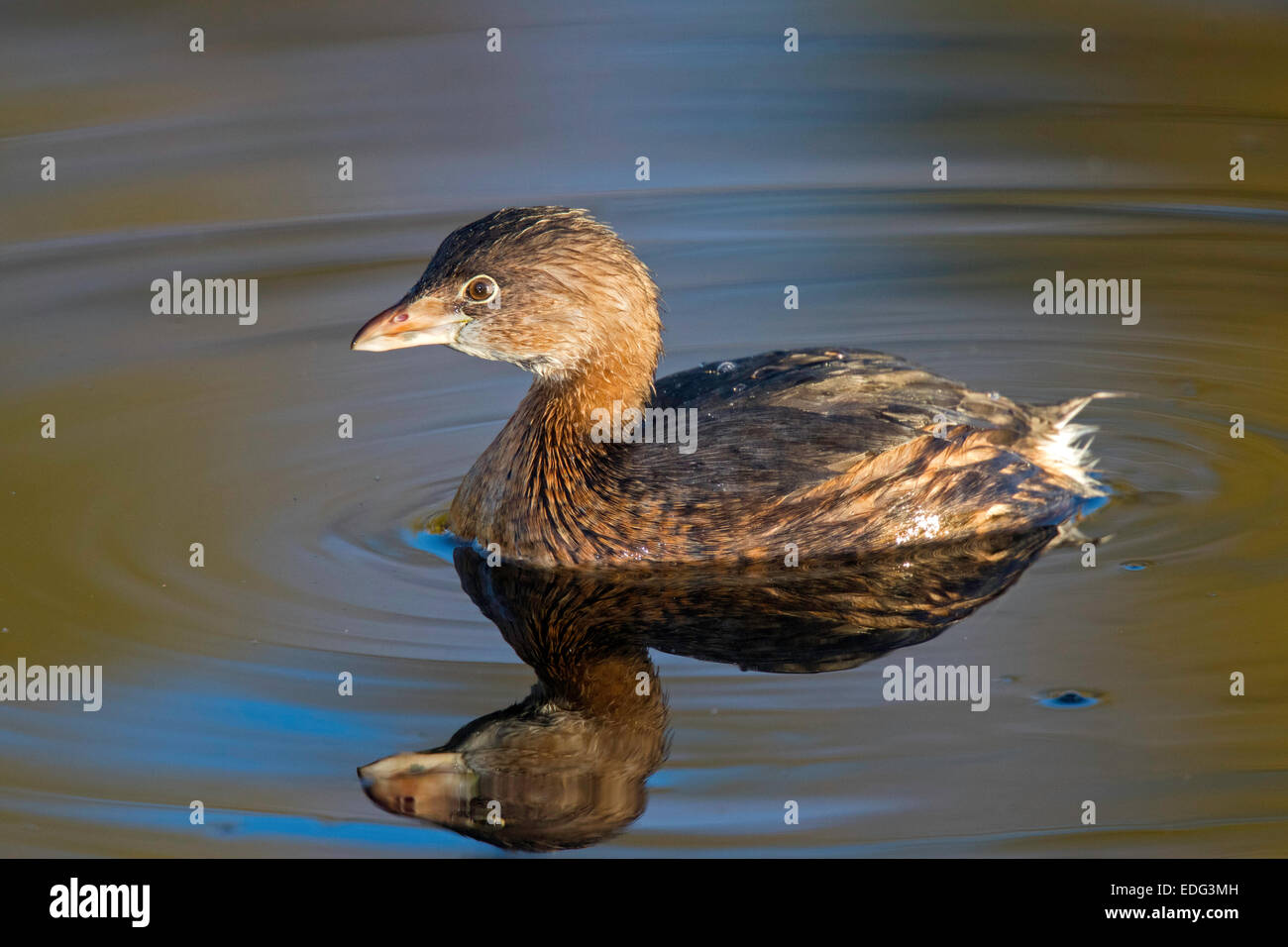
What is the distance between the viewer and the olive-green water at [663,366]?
570 centimetres

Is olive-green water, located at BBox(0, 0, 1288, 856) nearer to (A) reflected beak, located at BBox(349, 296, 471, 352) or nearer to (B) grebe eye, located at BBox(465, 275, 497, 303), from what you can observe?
(A) reflected beak, located at BBox(349, 296, 471, 352)

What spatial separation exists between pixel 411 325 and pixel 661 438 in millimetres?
1147

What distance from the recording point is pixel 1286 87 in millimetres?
12500

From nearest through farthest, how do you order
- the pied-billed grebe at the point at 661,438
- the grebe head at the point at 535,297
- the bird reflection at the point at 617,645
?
1. the bird reflection at the point at 617,645
2. the pied-billed grebe at the point at 661,438
3. the grebe head at the point at 535,297

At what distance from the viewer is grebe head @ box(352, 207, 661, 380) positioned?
736 cm

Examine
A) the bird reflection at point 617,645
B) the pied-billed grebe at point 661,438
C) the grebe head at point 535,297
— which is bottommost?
the bird reflection at point 617,645

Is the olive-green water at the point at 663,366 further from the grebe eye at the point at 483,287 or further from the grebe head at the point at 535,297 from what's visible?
the grebe eye at the point at 483,287

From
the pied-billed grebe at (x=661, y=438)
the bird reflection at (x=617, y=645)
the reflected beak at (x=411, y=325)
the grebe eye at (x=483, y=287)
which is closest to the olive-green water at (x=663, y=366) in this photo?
the bird reflection at (x=617, y=645)

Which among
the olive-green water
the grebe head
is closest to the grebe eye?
the grebe head

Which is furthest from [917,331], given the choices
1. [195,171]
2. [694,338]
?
[195,171]

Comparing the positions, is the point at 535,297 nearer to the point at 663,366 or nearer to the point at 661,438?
the point at 661,438

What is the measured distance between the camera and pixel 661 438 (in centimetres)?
745

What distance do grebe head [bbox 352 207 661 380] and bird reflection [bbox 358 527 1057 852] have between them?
36.9 inches

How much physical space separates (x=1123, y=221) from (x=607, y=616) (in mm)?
5507
